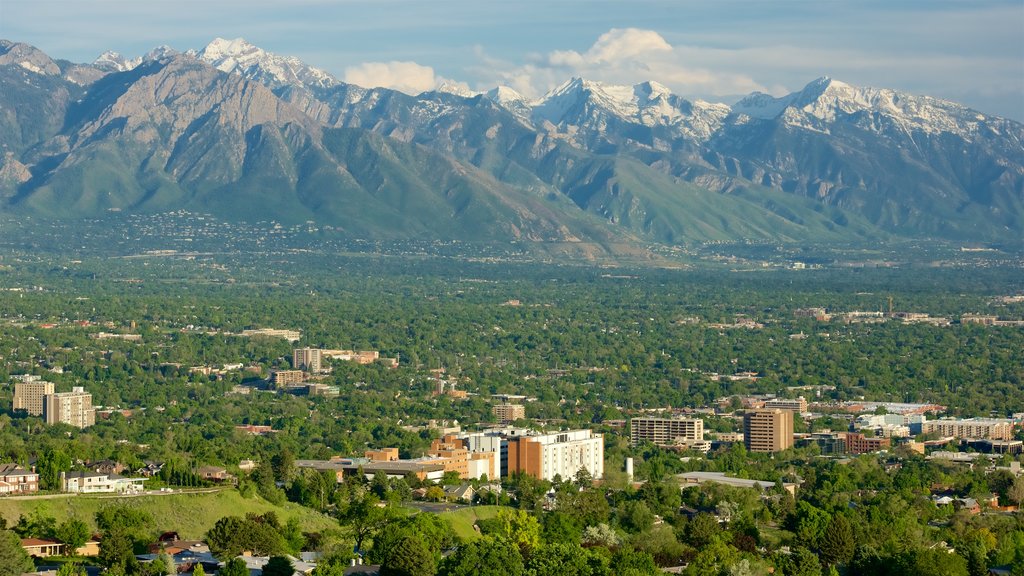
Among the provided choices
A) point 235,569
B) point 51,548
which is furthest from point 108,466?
point 235,569

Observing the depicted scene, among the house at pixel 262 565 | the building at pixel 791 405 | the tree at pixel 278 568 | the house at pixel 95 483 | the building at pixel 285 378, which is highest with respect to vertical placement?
the house at pixel 95 483

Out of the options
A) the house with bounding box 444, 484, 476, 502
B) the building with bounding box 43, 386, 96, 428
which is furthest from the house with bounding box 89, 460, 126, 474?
the building with bounding box 43, 386, 96, 428

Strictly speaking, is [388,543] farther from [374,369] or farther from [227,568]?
[374,369]

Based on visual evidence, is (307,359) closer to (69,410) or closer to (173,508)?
(69,410)

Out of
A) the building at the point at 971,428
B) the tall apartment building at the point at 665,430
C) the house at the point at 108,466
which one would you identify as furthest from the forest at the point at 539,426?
the building at the point at 971,428

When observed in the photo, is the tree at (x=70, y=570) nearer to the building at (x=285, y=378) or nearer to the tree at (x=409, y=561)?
the tree at (x=409, y=561)

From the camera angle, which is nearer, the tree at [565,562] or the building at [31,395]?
the tree at [565,562]

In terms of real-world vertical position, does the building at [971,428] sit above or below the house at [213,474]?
below
